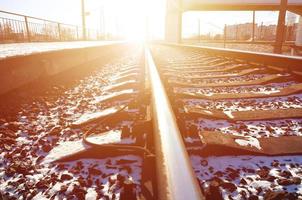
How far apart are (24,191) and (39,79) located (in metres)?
3.73

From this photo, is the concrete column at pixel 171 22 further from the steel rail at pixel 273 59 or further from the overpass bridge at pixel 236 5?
the steel rail at pixel 273 59

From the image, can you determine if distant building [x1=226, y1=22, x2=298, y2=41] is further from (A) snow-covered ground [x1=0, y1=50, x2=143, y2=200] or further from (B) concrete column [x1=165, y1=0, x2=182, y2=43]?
(A) snow-covered ground [x1=0, y1=50, x2=143, y2=200]

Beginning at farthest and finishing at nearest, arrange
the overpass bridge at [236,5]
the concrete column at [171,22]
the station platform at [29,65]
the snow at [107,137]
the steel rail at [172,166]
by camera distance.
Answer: the concrete column at [171,22], the overpass bridge at [236,5], the station platform at [29,65], the snow at [107,137], the steel rail at [172,166]

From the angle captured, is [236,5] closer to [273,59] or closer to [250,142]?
[273,59]

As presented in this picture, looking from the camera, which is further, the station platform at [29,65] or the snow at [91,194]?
the station platform at [29,65]

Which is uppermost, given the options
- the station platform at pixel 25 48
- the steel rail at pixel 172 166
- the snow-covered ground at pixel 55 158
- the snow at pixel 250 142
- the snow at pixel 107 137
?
the station platform at pixel 25 48

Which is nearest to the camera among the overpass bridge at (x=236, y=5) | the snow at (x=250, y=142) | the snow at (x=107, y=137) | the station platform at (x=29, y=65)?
the snow at (x=250, y=142)

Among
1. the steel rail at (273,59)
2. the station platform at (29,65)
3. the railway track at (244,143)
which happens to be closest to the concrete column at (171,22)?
the steel rail at (273,59)

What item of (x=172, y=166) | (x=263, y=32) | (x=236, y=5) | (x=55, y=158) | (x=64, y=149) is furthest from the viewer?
(x=263, y=32)

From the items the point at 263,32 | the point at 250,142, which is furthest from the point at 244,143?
the point at 263,32

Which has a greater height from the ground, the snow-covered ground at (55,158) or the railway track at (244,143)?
the railway track at (244,143)

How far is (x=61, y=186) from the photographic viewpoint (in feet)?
4.19

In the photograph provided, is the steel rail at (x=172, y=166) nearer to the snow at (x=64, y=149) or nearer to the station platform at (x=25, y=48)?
the snow at (x=64, y=149)

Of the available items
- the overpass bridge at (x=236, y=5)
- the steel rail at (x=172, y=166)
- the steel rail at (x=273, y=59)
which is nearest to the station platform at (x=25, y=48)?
the steel rail at (x=172, y=166)
